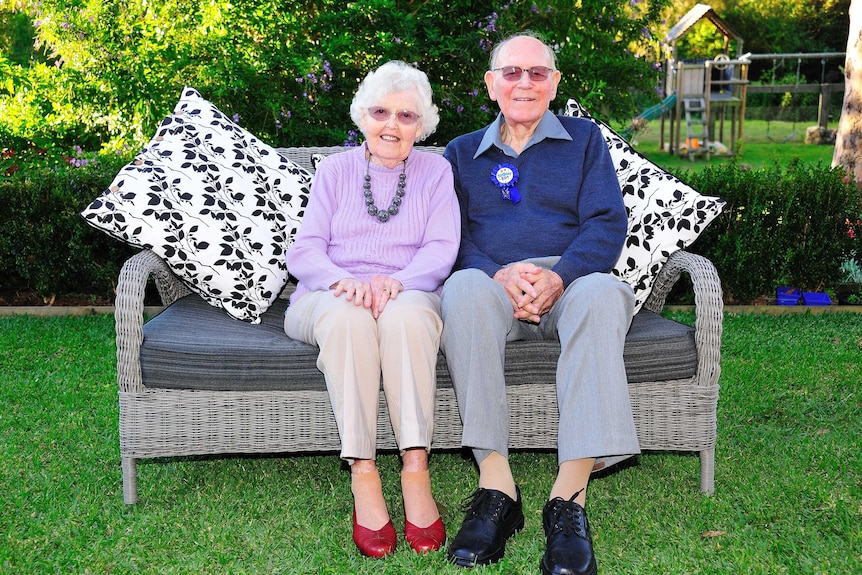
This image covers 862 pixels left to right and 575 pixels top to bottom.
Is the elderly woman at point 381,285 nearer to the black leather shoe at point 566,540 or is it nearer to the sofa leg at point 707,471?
the black leather shoe at point 566,540

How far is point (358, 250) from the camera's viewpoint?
281 centimetres

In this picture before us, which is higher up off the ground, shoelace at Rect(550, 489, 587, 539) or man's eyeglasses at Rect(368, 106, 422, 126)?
man's eyeglasses at Rect(368, 106, 422, 126)

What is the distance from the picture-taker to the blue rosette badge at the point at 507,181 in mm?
2947

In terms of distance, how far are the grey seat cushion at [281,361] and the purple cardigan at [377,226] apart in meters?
0.26

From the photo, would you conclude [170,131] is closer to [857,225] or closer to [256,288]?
[256,288]

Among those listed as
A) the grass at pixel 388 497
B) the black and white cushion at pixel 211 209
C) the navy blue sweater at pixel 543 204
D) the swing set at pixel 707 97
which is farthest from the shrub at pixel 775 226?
the swing set at pixel 707 97

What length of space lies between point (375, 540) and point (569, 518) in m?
0.53

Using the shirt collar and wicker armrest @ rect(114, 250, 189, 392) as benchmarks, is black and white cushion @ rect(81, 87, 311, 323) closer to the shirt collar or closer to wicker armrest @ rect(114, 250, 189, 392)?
wicker armrest @ rect(114, 250, 189, 392)

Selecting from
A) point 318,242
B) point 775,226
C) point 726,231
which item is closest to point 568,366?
point 318,242

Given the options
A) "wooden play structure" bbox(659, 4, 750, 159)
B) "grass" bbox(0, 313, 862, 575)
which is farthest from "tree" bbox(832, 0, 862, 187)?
"wooden play structure" bbox(659, 4, 750, 159)

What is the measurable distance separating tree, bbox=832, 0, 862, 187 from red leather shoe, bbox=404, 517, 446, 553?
15.3 feet

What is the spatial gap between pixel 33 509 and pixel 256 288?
0.96 metres

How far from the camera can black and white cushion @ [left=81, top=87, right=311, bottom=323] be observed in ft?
9.36

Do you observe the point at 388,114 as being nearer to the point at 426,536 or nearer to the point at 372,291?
the point at 372,291
